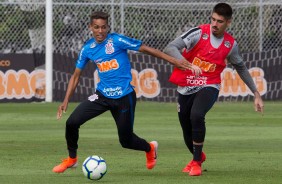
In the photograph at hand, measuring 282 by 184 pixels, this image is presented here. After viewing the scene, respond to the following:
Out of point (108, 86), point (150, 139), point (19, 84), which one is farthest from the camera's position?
point (19, 84)

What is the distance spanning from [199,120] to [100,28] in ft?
5.32

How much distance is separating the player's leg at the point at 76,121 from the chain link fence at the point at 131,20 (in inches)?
589

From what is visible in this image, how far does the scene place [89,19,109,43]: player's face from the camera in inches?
442

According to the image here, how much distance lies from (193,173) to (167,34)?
15897 mm

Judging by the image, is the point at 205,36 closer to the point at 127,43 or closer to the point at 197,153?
the point at 127,43

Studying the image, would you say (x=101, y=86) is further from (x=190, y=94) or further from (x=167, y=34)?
(x=167, y=34)

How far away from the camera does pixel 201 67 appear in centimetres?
1156

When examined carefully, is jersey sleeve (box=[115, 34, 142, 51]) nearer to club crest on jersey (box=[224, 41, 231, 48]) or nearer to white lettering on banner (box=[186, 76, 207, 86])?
white lettering on banner (box=[186, 76, 207, 86])

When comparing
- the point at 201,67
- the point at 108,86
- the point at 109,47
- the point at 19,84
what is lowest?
the point at 19,84

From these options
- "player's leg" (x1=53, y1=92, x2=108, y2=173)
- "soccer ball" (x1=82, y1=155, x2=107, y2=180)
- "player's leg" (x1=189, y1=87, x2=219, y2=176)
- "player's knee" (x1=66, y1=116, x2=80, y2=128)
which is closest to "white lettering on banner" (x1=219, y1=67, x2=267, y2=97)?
"player's leg" (x1=189, y1=87, x2=219, y2=176)

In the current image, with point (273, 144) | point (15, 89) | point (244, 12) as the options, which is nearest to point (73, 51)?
point (15, 89)

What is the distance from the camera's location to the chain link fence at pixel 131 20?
86.6 feet

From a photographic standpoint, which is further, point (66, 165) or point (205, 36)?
point (205, 36)

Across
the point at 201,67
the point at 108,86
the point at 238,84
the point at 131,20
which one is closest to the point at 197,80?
the point at 201,67
